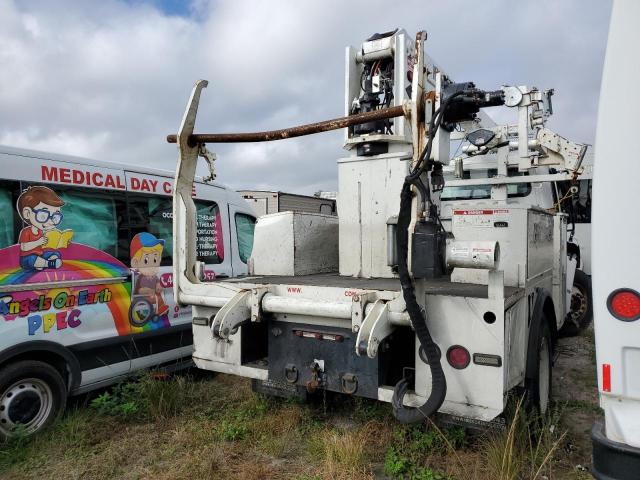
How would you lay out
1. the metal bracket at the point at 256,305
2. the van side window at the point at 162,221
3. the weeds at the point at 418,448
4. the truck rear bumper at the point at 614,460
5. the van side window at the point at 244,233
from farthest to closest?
the van side window at the point at 244,233 < the van side window at the point at 162,221 < the metal bracket at the point at 256,305 < the weeds at the point at 418,448 < the truck rear bumper at the point at 614,460

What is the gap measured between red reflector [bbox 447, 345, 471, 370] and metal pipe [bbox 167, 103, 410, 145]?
1444mm

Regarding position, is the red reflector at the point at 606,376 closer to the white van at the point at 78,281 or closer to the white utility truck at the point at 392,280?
the white utility truck at the point at 392,280

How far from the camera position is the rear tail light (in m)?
1.96

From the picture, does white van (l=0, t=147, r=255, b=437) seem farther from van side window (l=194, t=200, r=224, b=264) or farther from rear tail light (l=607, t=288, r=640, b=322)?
rear tail light (l=607, t=288, r=640, b=322)

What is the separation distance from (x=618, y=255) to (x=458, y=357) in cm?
115

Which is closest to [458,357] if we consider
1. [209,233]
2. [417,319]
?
[417,319]

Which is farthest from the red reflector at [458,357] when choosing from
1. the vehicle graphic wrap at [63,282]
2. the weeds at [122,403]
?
the vehicle graphic wrap at [63,282]

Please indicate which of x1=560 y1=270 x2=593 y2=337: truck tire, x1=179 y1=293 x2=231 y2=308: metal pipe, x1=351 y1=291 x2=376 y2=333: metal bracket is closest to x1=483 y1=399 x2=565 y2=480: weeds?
x1=351 y1=291 x2=376 y2=333: metal bracket

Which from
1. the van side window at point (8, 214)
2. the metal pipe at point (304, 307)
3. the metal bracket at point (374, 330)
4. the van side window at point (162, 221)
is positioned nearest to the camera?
the metal bracket at point (374, 330)

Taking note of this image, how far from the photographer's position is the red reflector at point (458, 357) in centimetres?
283

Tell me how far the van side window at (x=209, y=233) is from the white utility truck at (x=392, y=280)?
49.0 inches

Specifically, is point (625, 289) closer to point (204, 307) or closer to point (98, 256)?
point (204, 307)

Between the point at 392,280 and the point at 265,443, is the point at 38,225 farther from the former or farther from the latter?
the point at 392,280

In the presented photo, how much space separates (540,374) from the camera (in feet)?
12.9
